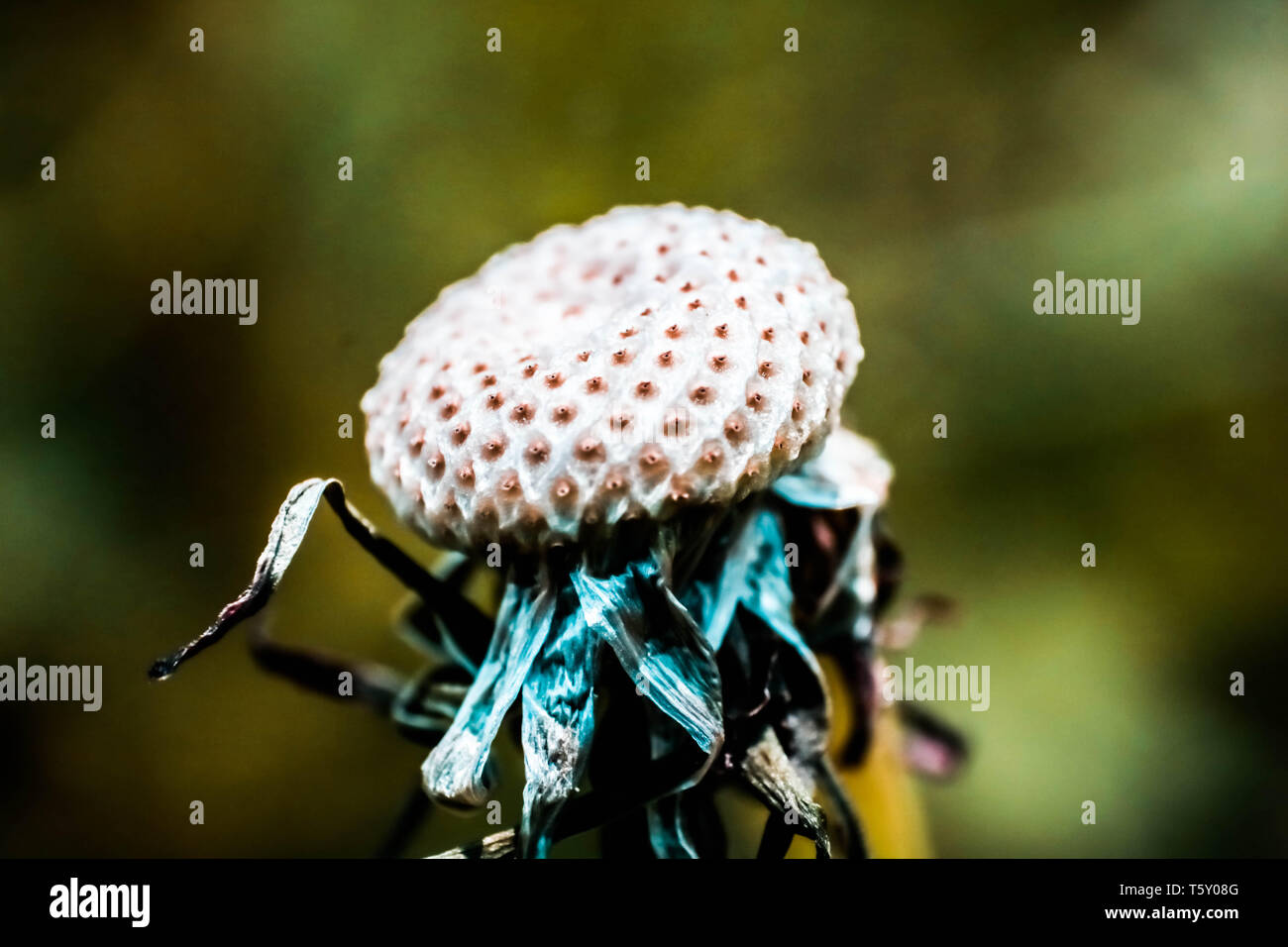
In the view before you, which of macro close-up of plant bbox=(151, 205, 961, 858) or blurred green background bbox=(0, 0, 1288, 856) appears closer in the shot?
macro close-up of plant bbox=(151, 205, 961, 858)

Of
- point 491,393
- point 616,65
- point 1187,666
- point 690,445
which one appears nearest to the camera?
point 690,445

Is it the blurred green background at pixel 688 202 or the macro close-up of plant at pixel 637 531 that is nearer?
the macro close-up of plant at pixel 637 531

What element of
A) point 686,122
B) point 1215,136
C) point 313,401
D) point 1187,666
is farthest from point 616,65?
point 1187,666

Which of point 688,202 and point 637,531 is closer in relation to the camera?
point 637,531

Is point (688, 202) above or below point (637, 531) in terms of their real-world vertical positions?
above

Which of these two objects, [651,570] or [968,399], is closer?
[651,570]
